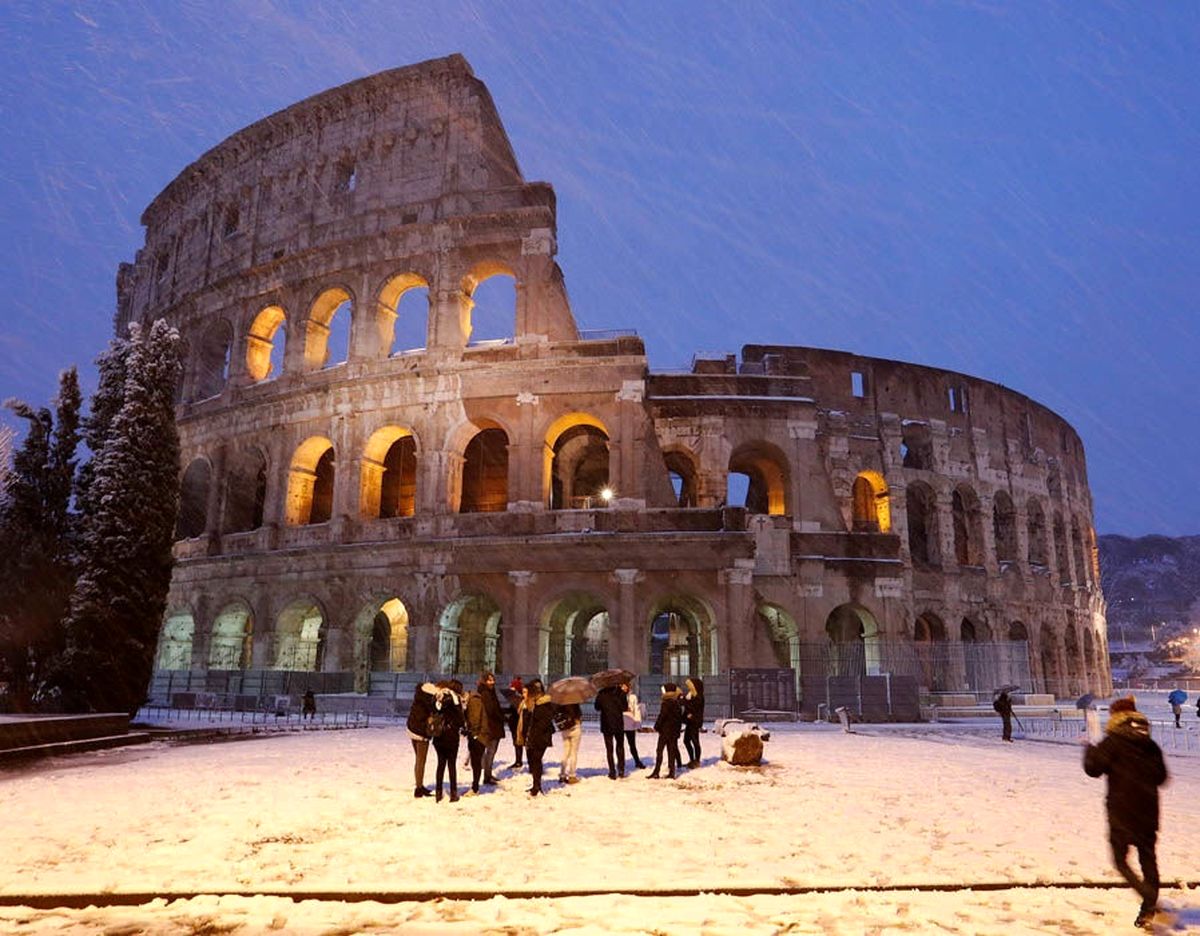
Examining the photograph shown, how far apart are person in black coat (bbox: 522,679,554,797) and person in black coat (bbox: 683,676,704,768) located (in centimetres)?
251

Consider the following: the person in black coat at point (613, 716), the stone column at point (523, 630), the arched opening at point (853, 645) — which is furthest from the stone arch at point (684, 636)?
the person in black coat at point (613, 716)

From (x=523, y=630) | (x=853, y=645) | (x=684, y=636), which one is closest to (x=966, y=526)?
(x=684, y=636)

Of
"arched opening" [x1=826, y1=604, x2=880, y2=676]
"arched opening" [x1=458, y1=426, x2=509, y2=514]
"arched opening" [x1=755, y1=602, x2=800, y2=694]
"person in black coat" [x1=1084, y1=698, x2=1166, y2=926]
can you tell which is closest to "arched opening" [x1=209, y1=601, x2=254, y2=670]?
"arched opening" [x1=458, y1=426, x2=509, y2=514]

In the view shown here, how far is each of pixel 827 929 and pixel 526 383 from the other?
67.8 ft

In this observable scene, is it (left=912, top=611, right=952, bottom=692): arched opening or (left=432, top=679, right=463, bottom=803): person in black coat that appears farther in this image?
(left=912, top=611, right=952, bottom=692): arched opening

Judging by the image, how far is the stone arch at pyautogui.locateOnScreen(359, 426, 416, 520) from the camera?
25594 millimetres

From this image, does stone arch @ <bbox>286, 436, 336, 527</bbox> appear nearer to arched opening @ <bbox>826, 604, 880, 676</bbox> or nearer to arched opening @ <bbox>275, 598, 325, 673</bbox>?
arched opening @ <bbox>275, 598, 325, 673</bbox>

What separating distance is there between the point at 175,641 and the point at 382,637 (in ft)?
23.6

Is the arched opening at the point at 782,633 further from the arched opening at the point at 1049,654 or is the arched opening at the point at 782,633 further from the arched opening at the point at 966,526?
the arched opening at the point at 1049,654

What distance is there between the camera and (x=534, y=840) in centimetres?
695

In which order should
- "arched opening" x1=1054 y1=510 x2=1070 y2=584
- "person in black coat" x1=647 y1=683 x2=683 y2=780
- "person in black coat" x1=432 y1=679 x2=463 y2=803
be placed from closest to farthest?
"person in black coat" x1=432 y1=679 x2=463 y2=803 → "person in black coat" x1=647 y1=683 x2=683 y2=780 → "arched opening" x1=1054 y1=510 x2=1070 y2=584

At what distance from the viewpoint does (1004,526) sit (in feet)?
116

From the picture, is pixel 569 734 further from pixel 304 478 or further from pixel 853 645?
pixel 304 478

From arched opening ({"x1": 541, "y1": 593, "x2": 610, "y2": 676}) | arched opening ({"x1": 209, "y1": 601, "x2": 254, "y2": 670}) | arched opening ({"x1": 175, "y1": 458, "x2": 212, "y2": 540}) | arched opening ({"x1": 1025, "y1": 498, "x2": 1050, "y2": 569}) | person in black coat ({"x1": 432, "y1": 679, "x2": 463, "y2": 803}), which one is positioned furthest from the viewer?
arched opening ({"x1": 1025, "y1": 498, "x2": 1050, "y2": 569})
